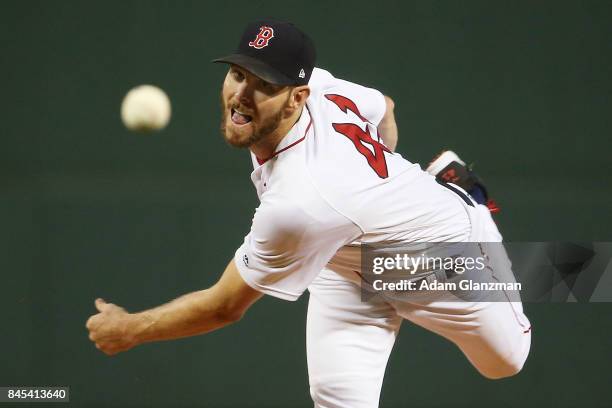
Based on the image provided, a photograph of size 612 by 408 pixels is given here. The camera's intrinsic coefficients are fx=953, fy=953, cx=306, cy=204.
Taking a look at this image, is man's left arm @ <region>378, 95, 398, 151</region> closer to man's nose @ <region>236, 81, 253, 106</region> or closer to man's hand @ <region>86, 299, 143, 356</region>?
man's nose @ <region>236, 81, 253, 106</region>

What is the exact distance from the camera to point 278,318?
15.1ft

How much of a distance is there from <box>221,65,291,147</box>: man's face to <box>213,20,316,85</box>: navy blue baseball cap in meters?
0.04

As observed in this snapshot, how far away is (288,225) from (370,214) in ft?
1.08

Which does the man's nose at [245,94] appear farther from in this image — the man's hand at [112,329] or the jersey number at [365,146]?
the man's hand at [112,329]

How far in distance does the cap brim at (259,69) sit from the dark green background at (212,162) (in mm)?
1782

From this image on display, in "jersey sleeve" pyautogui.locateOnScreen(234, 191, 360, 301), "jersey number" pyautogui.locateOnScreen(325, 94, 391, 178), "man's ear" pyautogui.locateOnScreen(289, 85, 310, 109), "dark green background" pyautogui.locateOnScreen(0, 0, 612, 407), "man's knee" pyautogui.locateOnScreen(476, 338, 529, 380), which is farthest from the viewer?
"dark green background" pyautogui.locateOnScreen(0, 0, 612, 407)

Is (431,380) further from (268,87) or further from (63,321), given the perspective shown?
(268,87)

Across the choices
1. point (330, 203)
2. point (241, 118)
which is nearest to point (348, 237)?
point (330, 203)

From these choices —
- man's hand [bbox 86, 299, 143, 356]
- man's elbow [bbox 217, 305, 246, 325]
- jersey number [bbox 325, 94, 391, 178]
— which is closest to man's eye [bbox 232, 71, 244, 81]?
jersey number [bbox 325, 94, 391, 178]

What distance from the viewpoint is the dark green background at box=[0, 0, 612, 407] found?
14.9 feet

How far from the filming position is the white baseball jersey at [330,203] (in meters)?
2.75

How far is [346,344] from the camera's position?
331 centimetres

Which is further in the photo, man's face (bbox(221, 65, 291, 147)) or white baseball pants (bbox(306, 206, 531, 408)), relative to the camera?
white baseball pants (bbox(306, 206, 531, 408))

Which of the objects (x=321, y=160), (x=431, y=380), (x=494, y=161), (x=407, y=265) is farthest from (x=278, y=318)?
(x=321, y=160)
